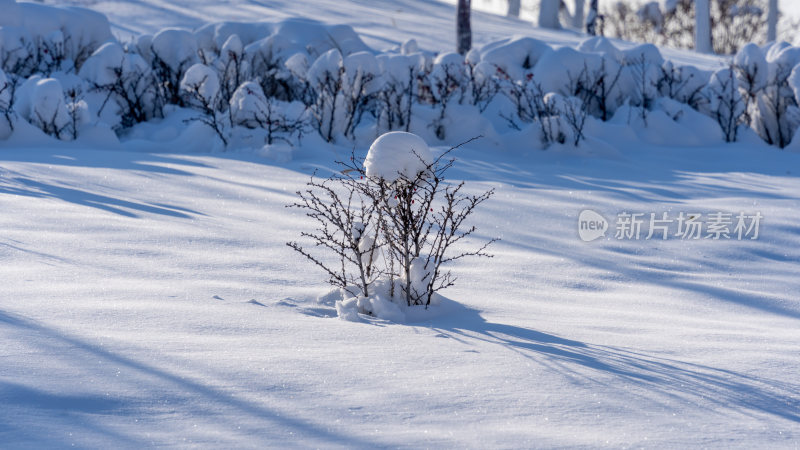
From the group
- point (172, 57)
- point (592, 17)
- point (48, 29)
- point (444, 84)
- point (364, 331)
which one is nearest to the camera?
point (364, 331)

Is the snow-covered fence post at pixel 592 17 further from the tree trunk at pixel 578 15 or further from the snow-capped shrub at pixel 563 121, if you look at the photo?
the snow-capped shrub at pixel 563 121

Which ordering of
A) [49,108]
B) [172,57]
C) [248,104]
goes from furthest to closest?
[172,57], [248,104], [49,108]

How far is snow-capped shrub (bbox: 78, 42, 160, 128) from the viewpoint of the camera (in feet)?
30.4

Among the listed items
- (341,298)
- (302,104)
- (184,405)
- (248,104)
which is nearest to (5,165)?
(248,104)

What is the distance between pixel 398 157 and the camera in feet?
11.1

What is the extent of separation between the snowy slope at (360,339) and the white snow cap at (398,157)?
0.62 metres

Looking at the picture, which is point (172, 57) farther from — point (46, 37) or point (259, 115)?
point (259, 115)

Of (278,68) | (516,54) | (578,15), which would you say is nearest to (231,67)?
(278,68)

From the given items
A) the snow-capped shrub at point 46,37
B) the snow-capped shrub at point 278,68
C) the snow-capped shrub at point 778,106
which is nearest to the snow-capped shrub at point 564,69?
the snow-capped shrub at point 778,106

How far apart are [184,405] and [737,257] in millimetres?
3622

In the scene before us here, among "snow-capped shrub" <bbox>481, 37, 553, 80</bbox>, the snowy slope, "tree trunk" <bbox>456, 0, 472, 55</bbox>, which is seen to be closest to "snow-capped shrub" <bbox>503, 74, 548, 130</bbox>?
"snow-capped shrub" <bbox>481, 37, 553, 80</bbox>

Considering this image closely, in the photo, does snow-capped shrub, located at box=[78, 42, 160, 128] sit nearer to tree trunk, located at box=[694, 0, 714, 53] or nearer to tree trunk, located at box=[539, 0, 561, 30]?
tree trunk, located at box=[539, 0, 561, 30]

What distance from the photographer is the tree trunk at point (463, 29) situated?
1488cm

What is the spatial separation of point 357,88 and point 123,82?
272 centimetres
